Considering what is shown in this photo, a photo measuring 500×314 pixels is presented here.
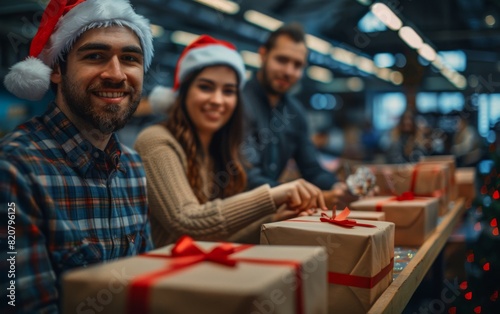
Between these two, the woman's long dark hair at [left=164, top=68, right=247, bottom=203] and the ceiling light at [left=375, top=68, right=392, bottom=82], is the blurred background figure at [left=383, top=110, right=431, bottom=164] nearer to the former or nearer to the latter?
the woman's long dark hair at [left=164, top=68, right=247, bottom=203]

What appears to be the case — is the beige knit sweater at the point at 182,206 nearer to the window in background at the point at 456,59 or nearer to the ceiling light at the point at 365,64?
the window in background at the point at 456,59

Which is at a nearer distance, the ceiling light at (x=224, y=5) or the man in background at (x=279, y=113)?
the man in background at (x=279, y=113)

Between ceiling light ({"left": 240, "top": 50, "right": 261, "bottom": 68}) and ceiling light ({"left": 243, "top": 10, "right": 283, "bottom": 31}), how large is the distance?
3.13 metres

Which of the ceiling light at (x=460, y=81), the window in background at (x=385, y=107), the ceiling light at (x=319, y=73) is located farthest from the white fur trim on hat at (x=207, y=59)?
the window in background at (x=385, y=107)

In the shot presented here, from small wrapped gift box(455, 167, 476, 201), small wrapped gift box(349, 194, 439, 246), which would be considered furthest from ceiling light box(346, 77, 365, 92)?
small wrapped gift box(349, 194, 439, 246)

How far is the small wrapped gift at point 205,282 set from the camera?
Answer: 736 mm

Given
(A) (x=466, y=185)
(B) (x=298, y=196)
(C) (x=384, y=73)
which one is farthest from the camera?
(C) (x=384, y=73)

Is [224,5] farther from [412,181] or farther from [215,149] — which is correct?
[412,181]

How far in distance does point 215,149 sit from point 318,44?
6.23 metres

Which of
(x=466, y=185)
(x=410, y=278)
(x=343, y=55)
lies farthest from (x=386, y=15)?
(x=343, y=55)

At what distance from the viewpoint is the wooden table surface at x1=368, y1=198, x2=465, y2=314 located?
1.25m

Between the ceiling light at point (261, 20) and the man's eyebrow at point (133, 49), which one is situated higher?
the ceiling light at point (261, 20)

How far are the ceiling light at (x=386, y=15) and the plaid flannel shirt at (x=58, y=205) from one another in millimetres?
3221

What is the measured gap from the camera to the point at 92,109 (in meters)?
1.39
